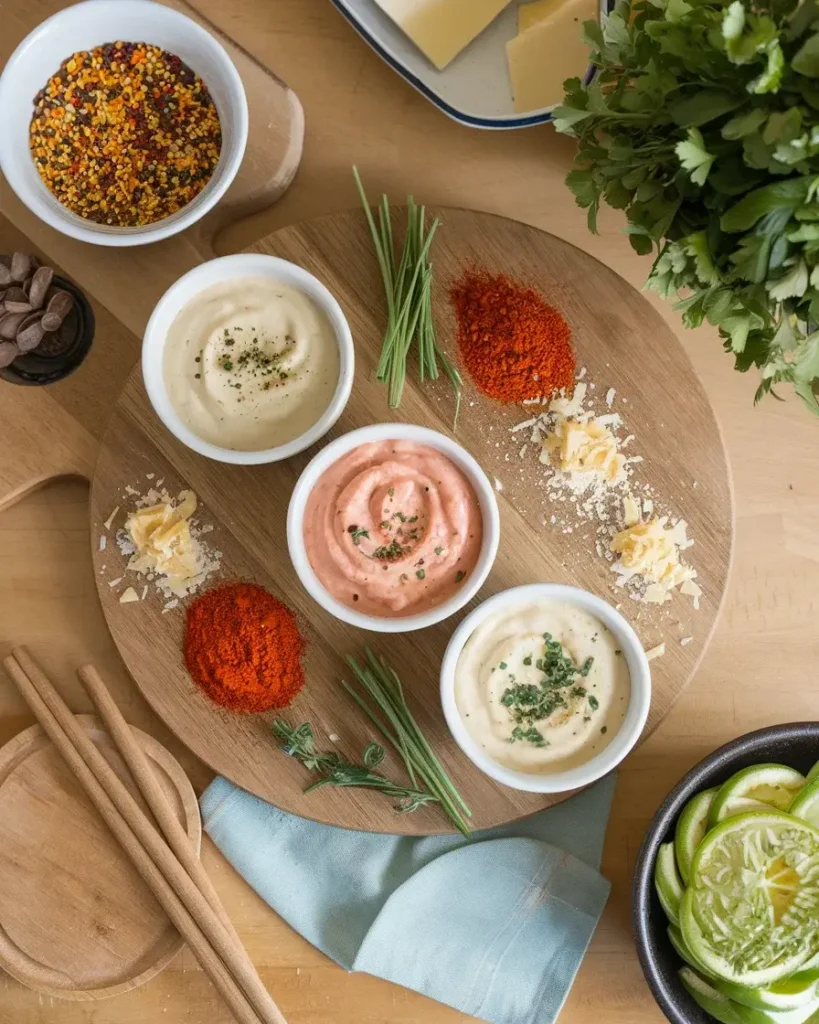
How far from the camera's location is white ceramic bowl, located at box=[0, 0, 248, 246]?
5.15ft

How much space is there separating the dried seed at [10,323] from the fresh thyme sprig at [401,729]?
2.39ft

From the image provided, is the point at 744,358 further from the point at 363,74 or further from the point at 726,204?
the point at 363,74

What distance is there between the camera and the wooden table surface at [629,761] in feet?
5.68

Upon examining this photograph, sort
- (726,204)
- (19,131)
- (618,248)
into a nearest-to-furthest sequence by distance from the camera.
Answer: (726,204), (19,131), (618,248)

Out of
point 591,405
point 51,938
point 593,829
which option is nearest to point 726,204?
point 591,405

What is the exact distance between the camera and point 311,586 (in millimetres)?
1505

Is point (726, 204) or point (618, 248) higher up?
point (726, 204)

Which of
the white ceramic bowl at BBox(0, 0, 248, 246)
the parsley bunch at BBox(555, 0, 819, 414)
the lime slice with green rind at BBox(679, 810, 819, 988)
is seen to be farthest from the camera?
the white ceramic bowl at BBox(0, 0, 248, 246)

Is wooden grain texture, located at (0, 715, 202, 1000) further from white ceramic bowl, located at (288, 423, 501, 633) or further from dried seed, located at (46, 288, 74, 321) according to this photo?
dried seed, located at (46, 288, 74, 321)

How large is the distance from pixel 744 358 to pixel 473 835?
0.87m

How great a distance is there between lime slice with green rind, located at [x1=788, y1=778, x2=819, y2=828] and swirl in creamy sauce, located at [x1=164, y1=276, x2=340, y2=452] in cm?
88

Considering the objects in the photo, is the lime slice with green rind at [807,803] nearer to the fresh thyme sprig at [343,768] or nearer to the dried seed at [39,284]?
the fresh thyme sprig at [343,768]

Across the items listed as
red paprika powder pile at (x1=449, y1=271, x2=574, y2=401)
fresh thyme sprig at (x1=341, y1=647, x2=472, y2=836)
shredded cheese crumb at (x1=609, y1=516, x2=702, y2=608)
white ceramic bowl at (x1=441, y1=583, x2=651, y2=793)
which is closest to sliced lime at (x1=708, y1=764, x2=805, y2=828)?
white ceramic bowl at (x1=441, y1=583, x2=651, y2=793)

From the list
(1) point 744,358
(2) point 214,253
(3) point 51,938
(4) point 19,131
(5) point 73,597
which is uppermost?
(4) point 19,131
